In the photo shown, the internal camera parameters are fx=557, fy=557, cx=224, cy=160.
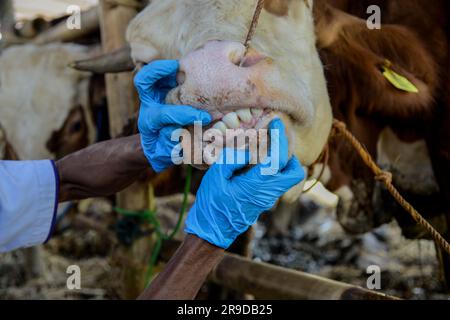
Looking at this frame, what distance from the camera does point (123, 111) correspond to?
2959mm

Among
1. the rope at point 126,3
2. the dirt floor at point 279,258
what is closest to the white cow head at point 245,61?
the rope at point 126,3

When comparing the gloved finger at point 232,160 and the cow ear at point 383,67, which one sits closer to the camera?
the gloved finger at point 232,160

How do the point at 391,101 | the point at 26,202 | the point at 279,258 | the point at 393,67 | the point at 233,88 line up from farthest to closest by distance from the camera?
1. the point at 279,258
2. the point at 391,101
3. the point at 393,67
4. the point at 26,202
5. the point at 233,88

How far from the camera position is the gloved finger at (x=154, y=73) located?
157 centimetres

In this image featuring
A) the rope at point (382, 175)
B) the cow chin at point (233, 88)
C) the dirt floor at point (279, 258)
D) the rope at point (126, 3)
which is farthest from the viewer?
the dirt floor at point (279, 258)

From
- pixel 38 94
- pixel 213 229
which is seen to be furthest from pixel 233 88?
pixel 38 94

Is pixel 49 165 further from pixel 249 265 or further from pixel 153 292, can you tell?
pixel 249 265

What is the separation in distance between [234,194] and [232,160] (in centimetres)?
10

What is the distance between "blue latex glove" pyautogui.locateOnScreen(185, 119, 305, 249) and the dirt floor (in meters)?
2.68

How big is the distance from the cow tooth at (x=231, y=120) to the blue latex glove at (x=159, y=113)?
5 centimetres

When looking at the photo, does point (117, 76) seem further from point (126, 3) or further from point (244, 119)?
point (244, 119)

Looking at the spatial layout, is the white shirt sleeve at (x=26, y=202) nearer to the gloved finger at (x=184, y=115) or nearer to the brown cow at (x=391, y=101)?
the gloved finger at (x=184, y=115)

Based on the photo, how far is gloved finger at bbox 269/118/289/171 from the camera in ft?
4.95
